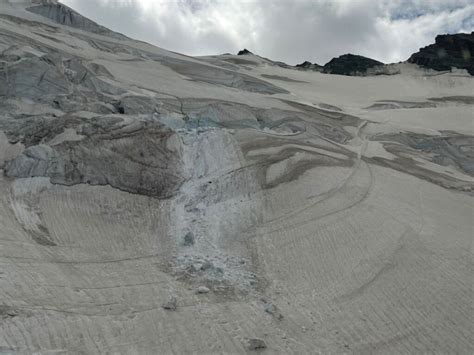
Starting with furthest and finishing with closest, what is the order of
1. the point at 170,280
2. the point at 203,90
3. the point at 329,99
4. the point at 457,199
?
the point at 329,99
the point at 203,90
the point at 457,199
the point at 170,280

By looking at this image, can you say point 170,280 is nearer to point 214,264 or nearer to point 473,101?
point 214,264

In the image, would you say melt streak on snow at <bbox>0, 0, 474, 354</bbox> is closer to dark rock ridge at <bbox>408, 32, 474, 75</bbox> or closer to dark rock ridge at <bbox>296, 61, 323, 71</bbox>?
dark rock ridge at <bbox>408, 32, 474, 75</bbox>

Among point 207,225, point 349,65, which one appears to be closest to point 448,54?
point 349,65

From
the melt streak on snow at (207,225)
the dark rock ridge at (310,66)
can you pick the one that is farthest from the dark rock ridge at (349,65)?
the melt streak on snow at (207,225)

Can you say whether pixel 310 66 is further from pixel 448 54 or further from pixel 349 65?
pixel 448 54

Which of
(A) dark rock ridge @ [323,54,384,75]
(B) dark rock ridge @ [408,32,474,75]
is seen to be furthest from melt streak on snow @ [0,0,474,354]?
(A) dark rock ridge @ [323,54,384,75]

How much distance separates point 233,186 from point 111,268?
17.5ft

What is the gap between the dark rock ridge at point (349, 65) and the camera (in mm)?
60969

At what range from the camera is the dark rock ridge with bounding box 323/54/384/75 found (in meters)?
61.0

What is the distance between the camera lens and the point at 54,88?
62.1ft

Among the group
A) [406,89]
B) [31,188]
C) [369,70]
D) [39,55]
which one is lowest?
[31,188]

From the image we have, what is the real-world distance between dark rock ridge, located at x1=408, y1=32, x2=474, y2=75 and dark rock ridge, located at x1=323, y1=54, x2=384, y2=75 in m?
4.91

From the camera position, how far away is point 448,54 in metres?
57.4

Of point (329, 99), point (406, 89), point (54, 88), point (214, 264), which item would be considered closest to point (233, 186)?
point (214, 264)
